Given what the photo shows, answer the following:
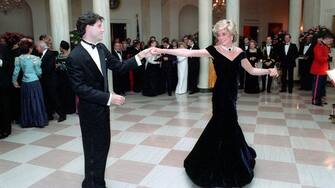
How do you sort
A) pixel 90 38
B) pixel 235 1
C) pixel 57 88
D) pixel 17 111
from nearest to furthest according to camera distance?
1. pixel 90 38
2. pixel 17 111
3. pixel 57 88
4. pixel 235 1

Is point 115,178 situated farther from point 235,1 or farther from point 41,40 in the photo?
point 235,1

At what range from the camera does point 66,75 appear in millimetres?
7039

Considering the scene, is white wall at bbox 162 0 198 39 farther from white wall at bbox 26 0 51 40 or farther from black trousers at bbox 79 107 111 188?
black trousers at bbox 79 107 111 188

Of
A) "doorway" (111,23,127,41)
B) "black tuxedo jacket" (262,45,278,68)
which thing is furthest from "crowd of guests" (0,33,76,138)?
"doorway" (111,23,127,41)

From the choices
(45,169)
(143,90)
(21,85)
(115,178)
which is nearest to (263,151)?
(115,178)

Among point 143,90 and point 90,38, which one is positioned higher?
point 90,38

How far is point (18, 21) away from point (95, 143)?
478 inches

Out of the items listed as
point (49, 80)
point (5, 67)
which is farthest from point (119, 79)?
point (5, 67)

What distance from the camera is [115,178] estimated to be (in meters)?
3.73

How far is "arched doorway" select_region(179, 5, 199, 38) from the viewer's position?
50.6 ft

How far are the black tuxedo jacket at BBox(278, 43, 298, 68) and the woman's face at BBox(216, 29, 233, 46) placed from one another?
640 centimetres

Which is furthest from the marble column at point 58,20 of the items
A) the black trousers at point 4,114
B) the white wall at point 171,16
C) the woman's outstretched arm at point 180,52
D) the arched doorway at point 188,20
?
the arched doorway at point 188,20

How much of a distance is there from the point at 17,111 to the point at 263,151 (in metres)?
4.67

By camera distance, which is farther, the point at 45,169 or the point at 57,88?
the point at 57,88
